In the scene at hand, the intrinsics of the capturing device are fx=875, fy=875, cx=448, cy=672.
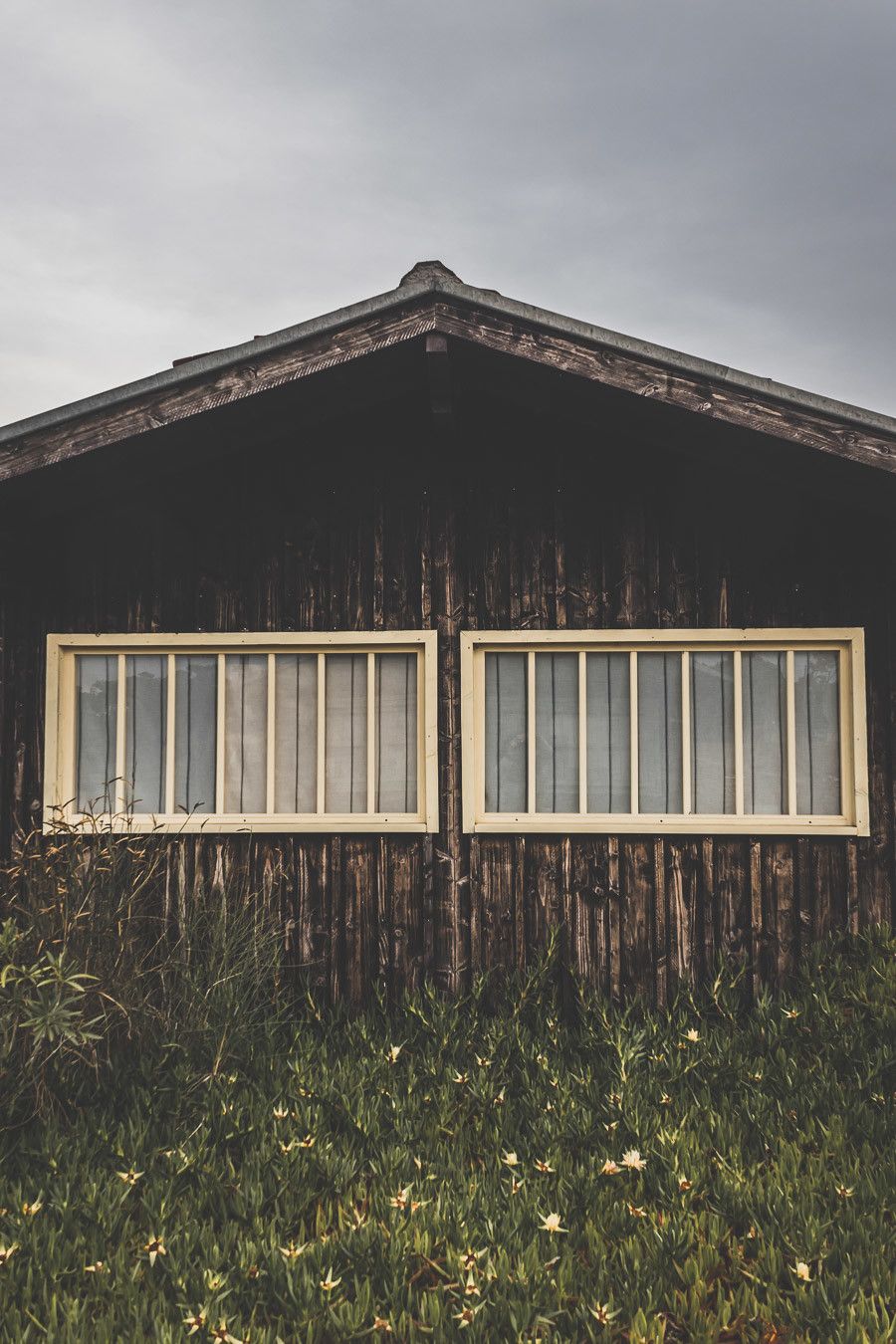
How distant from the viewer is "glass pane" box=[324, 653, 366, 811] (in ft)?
17.0

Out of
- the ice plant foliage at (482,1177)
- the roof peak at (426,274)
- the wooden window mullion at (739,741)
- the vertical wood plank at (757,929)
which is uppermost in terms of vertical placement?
the roof peak at (426,274)

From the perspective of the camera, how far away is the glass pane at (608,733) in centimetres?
509

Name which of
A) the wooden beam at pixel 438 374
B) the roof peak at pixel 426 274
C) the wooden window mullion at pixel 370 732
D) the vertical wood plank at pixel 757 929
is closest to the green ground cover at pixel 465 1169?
the vertical wood plank at pixel 757 929

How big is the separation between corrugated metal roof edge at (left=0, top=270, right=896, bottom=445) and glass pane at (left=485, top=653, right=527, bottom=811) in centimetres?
179

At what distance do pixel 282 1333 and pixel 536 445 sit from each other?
170 inches

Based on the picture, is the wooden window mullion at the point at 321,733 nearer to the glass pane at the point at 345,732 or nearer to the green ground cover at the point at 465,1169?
the glass pane at the point at 345,732

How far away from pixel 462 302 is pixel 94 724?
324 centimetres

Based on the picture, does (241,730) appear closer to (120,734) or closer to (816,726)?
(120,734)

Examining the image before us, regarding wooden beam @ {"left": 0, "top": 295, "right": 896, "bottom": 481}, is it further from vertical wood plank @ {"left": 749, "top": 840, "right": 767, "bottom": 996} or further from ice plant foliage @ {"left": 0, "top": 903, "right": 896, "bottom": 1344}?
ice plant foliage @ {"left": 0, "top": 903, "right": 896, "bottom": 1344}

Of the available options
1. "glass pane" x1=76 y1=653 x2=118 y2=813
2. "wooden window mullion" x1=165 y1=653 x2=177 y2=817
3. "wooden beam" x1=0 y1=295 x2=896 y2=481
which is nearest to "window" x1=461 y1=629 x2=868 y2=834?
"wooden beam" x1=0 y1=295 x2=896 y2=481

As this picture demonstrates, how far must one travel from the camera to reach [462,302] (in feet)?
14.7

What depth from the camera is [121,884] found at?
4.76 m

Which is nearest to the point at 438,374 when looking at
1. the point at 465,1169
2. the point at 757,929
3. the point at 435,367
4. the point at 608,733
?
the point at 435,367

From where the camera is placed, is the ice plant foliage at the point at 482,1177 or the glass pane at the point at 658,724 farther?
the glass pane at the point at 658,724
